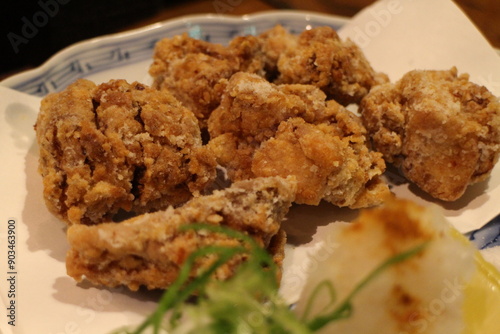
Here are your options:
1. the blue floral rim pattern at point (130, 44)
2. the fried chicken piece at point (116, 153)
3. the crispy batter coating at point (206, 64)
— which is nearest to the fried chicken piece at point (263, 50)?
the crispy batter coating at point (206, 64)

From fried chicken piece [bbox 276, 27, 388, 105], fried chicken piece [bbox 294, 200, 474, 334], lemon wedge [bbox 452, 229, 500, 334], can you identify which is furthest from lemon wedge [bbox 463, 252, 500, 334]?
fried chicken piece [bbox 276, 27, 388, 105]

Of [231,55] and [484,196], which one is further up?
[231,55]

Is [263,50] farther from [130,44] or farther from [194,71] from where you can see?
[130,44]

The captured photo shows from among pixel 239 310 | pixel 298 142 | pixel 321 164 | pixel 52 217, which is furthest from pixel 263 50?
pixel 239 310

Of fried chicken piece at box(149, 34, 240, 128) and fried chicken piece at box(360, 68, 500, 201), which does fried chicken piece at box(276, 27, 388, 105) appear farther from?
fried chicken piece at box(149, 34, 240, 128)

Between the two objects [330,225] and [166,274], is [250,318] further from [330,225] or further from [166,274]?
[330,225]

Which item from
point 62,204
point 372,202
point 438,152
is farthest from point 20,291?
point 438,152
